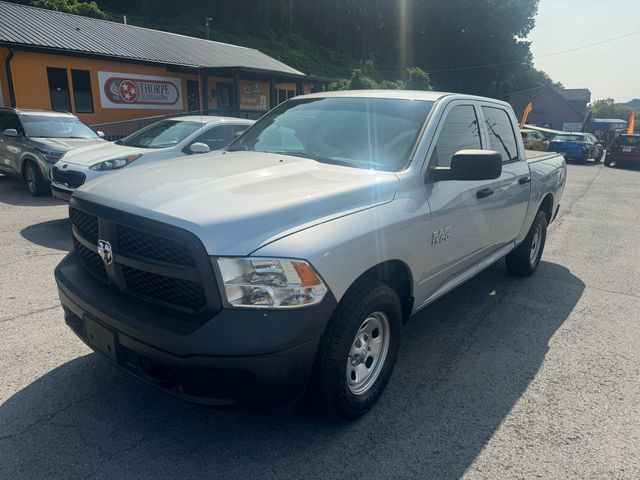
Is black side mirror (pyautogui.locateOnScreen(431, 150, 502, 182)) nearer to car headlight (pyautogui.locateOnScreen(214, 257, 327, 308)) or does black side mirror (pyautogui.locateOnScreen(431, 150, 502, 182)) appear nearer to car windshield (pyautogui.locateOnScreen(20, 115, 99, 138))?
car headlight (pyautogui.locateOnScreen(214, 257, 327, 308))

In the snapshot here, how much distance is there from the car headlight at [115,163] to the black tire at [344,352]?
5704 mm

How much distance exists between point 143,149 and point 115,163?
74cm

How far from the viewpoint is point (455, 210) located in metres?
3.51

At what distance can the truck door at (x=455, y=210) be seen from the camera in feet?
10.9

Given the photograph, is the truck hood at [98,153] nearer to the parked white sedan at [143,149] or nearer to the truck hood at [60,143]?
the parked white sedan at [143,149]

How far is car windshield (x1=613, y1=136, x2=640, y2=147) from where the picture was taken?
2265 centimetres

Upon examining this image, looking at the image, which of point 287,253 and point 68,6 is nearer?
point 287,253

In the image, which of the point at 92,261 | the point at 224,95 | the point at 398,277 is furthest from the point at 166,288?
the point at 224,95

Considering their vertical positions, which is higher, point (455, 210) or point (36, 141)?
point (36, 141)

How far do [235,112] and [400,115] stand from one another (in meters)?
19.4

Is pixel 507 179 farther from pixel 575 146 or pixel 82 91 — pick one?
pixel 575 146

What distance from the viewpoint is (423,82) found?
125 feet

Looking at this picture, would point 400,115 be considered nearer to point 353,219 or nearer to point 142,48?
point 353,219

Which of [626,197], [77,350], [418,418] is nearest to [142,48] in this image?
[626,197]
